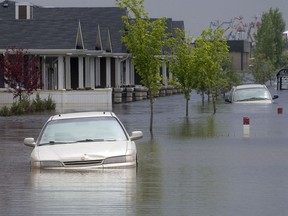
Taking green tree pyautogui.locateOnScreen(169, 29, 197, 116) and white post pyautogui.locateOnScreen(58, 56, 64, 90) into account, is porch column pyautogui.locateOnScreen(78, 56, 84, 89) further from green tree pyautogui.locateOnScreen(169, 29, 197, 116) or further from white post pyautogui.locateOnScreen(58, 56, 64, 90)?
green tree pyautogui.locateOnScreen(169, 29, 197, 116)

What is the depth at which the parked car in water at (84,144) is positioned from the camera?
713 inches

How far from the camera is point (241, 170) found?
19.6 meters

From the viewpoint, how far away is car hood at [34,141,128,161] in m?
18.1

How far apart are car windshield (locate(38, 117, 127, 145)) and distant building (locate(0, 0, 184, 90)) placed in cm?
3796

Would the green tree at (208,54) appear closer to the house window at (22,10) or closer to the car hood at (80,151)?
the car hood at (80,151)

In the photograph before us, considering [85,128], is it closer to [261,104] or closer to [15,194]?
[15,194]

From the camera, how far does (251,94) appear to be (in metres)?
49.3

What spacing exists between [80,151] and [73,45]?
40509mm

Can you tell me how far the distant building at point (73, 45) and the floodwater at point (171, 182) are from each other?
28.3 meters

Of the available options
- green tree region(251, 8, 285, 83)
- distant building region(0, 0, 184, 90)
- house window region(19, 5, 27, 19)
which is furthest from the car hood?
green tree region(251, 8, 285, 83)

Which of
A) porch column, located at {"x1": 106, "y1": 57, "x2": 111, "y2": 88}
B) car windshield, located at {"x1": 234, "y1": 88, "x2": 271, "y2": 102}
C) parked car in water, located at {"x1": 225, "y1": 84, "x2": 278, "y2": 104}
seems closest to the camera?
parked car in water, located at {"x1": 225, "y1": 84, "x2": 278, "y2": 104}

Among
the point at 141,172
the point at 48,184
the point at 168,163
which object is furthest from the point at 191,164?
the point at 48,184

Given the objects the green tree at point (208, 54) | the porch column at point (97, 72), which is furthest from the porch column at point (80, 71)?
the green tree at point (208, 54)

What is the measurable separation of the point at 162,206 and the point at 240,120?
23.8m
